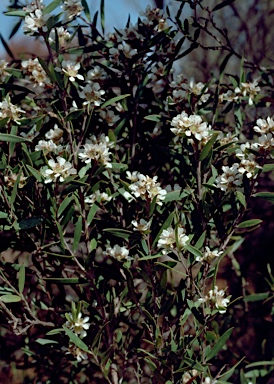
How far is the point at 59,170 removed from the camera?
1.13m

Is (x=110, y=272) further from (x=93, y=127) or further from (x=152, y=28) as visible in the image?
(x=152, y=28)

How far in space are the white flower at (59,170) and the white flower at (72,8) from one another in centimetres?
42

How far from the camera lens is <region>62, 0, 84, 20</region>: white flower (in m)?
1.32

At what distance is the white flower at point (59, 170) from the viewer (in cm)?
112

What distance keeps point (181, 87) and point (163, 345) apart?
2.17 feet

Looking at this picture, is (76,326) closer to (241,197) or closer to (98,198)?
(98,198)

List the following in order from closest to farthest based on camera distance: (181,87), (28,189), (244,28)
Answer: (28,189) < (181,87) < (244,28)

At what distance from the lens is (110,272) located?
1283 millimetres

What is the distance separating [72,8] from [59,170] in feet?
1.51

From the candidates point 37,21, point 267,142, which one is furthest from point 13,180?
point 267,142

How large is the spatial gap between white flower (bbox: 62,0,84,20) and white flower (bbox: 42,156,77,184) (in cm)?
42

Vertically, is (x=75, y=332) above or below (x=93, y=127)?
below

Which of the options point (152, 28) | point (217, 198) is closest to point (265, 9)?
point (152, 28)

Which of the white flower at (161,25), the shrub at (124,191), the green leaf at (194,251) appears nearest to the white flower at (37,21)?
the shrub at (124,191)
